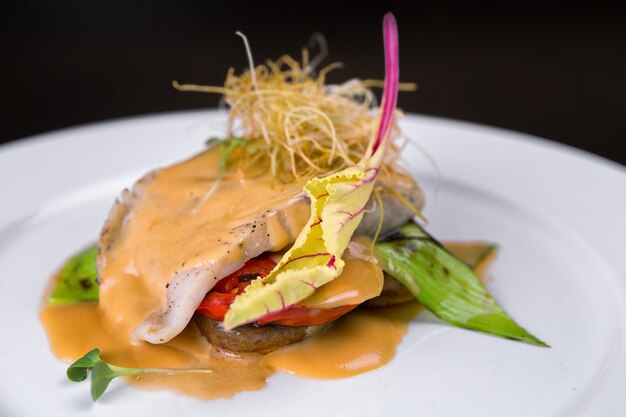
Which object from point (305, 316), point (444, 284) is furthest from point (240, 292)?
point (444, 284)

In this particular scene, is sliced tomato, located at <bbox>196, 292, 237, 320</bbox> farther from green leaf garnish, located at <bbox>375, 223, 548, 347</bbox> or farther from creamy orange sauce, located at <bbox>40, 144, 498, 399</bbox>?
green leaf garnish, located at <bbox>375, 223, 548, 347</bbox>

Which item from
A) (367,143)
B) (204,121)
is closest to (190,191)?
(367,143)

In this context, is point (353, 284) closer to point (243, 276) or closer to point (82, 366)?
point (243, 276)

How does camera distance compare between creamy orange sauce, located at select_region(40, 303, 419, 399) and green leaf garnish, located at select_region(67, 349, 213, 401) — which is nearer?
green leaf garnish, located at select_region(67, 349, 213, 401)

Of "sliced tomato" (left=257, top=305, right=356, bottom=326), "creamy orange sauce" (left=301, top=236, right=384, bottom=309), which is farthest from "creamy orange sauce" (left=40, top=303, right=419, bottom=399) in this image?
"creamy orange sauce" (left=301, top=236, right=384, bottom=309)

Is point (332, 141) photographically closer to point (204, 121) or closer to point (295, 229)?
point (295, 229)

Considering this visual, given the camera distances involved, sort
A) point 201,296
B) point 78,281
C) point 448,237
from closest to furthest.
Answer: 1. point 201,296
2. point 78,281
3. point 448,237

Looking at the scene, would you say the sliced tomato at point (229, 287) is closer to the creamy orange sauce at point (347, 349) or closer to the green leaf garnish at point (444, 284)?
the creamy orange sauce at point (347, 349)
